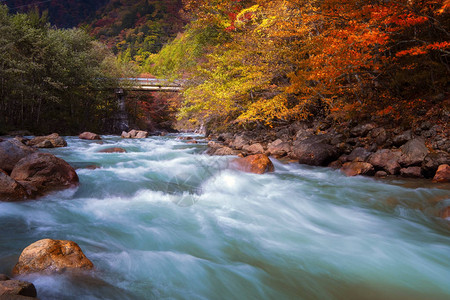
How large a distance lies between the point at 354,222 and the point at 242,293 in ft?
9.78

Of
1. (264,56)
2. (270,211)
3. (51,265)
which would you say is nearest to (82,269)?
(51,265)

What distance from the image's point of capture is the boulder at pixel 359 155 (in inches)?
320

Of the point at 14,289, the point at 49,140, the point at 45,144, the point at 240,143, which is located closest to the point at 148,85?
the point at 49,140

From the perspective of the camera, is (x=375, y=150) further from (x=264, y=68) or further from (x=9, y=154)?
(x=9, y=154)

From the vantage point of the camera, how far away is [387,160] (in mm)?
7473

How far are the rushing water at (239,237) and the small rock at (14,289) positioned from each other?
11.7 inches

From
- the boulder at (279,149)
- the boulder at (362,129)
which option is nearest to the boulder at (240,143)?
the boulder at (279,149)

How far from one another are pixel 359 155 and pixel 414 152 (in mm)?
1483

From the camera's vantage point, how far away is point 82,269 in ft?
8.34

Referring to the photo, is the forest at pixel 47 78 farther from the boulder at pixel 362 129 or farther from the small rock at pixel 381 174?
the small rock at pixel 381 174

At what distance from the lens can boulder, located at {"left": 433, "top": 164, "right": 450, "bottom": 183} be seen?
6.38 metres

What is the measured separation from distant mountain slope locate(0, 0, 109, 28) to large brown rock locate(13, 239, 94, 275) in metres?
108

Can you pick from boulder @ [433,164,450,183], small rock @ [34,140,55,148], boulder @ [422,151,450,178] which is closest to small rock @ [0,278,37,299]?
boulder @ [433,164,450,183]

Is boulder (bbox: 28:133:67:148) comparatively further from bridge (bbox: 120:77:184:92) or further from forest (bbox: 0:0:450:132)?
bridge (bbox: 120:77:184:92)
